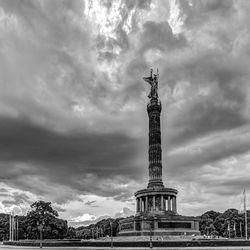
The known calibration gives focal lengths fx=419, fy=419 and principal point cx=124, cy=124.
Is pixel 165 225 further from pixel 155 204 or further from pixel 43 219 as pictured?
pixel 43 219

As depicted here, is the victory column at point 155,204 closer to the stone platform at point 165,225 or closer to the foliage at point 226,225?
the stone platform at point 165,225

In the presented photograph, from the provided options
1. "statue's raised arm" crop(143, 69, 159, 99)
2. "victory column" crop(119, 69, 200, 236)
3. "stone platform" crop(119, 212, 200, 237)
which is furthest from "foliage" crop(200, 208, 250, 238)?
"statue's raised arm" crop(143, 69, 159, 99)

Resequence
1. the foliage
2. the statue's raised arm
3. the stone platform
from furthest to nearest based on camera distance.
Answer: the foliage, the statue's raised arm, the stone platform

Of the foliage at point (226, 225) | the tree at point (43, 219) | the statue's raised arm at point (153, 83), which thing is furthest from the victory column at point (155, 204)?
the foliage at point (226, 225)

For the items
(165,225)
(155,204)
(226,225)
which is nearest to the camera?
(165,225)

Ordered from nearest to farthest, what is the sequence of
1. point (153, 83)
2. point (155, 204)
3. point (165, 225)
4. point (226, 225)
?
point (165, 225), point (155, 204), point (153, 83), point (226, 225)

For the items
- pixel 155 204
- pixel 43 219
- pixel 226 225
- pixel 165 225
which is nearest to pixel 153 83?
pixel 155 204

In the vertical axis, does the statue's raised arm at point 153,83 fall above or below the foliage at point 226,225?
above

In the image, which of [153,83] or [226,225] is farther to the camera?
[226,225]

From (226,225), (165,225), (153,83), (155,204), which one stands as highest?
(153,83)

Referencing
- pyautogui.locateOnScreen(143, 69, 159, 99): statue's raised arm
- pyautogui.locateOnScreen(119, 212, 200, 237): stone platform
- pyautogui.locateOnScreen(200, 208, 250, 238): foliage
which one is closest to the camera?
pyautogui.locateOnScreen(119, 212, 200, 237): stone platform

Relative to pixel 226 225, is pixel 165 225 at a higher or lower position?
higher

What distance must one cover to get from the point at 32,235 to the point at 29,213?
8811mm

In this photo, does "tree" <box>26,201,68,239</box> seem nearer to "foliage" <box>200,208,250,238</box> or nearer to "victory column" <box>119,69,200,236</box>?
"victory column" <box>119,69,200,236</box>
